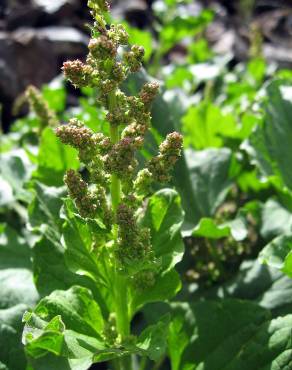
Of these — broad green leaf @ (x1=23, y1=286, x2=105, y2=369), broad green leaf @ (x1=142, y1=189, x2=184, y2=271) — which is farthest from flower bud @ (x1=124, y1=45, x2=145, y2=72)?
broad green leaf @ (x1=23, y1=286, x2=105, y2=369)

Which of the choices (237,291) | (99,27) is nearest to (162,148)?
(99,27)

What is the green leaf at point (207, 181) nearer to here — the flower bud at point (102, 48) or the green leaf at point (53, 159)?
the green leaf at point (53, 159)

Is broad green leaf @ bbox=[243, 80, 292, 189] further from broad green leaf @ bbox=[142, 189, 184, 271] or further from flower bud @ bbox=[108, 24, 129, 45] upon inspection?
flower bud @ bbox=[108, 24, 129, 45]

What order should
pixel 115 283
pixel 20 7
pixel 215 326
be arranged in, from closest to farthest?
pixel 115 283 → pixel 215 326 → pixel 20 7

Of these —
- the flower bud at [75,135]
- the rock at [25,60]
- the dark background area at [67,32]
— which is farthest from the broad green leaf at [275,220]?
the rock at [25,60]

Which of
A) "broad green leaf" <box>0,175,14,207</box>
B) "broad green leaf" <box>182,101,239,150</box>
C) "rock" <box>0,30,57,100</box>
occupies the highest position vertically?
"rock" <box>0,30,57,100</box>

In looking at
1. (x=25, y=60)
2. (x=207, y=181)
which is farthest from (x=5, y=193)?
(x=25, y=60)

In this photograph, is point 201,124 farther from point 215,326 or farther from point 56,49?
point 56,49
